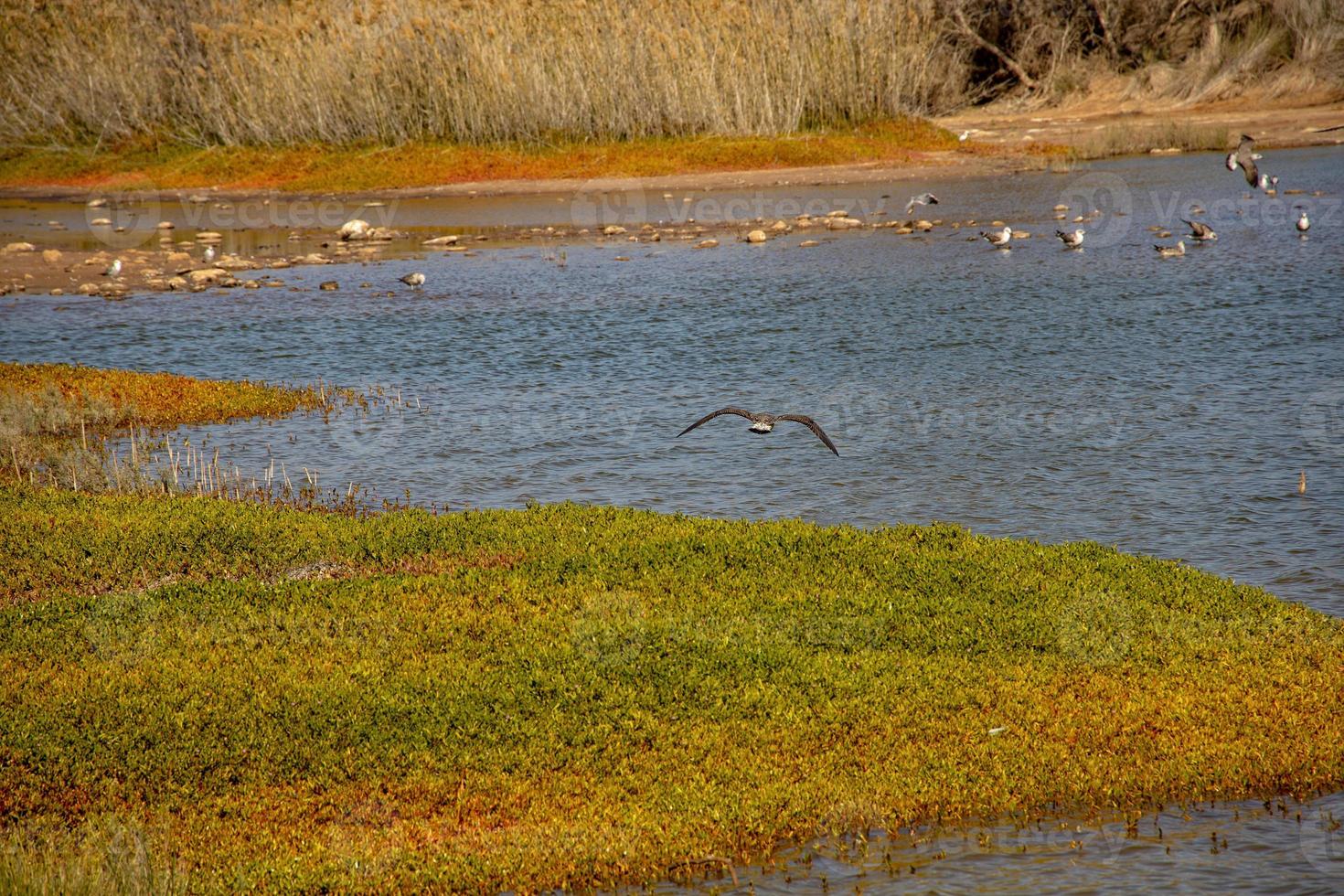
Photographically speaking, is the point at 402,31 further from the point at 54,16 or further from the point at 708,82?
the point at 54,16

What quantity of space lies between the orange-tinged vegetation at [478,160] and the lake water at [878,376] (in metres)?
9.32

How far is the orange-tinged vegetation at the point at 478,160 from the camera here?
1788 inches

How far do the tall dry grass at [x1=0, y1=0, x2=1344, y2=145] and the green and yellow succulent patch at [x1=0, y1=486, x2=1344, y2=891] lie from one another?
119 feet

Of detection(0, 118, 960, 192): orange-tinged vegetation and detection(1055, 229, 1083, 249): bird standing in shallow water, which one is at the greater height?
detection(0, 118, 960, 192): orange-tinged vegetation

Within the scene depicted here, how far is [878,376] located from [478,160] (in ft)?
97.2

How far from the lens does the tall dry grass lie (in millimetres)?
45938

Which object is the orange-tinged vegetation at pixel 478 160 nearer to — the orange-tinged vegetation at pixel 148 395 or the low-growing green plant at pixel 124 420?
the orange-tinged vegetation at pixel 148 395

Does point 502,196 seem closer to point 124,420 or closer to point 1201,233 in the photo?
point 1201,233

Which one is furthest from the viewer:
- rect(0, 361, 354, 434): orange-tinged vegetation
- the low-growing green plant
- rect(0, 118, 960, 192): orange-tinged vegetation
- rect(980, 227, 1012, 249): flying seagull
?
rect(0, 118, 960, 192): orange-tinged vegetation

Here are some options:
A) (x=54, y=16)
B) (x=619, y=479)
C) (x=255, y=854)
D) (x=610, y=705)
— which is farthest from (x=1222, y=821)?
(x=54, y=16)

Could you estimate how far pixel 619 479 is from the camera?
15812mm

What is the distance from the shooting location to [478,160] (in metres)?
47.2

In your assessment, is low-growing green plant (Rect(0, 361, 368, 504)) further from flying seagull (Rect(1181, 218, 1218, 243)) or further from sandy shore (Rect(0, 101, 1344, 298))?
flying seagull (Rect(1181, 218, 1218, 243))

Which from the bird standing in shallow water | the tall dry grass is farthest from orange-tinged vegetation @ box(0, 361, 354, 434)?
the tall dry grass
